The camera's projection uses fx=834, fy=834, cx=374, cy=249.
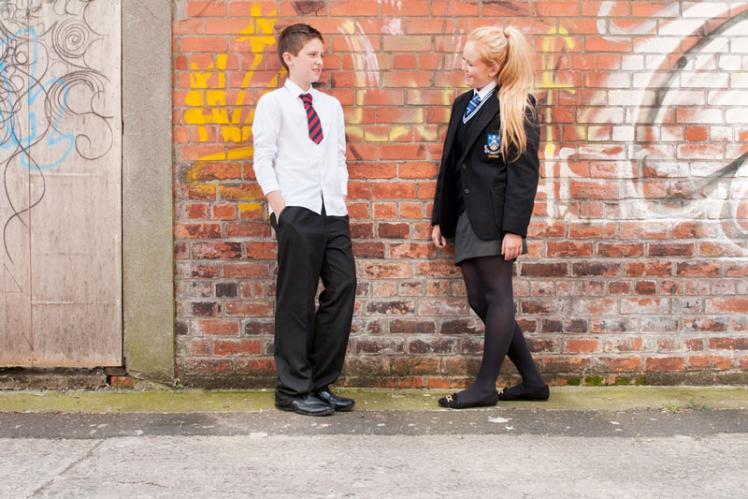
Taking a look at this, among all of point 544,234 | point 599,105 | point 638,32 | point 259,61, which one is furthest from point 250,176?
point 638,32

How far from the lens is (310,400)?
3.94 metres

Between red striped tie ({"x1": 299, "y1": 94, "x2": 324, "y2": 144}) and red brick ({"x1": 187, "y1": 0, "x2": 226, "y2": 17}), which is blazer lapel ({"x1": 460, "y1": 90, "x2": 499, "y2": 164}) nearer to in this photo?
red striped tie ({"x1": 299, "y1": 94, "x2": 324, "y2": 144})

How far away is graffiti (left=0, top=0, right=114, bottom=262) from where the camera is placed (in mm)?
4281

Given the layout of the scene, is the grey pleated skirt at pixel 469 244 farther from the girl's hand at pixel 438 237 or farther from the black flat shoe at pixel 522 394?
the black flat shoe at pixel 522 394

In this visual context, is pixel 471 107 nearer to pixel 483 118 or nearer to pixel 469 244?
pixel 483 118

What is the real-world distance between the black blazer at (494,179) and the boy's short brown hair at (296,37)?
0.80 meters

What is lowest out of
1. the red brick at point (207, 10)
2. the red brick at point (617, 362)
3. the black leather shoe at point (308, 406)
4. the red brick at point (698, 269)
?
the black leather shoe at point (308, 406)

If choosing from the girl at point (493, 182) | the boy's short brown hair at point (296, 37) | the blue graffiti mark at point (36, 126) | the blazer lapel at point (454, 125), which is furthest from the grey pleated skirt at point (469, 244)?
the blue graffiti mark at point (36, 126)

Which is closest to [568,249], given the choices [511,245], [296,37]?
[511,245]

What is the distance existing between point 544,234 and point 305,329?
4.48ft

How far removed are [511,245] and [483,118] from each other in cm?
61

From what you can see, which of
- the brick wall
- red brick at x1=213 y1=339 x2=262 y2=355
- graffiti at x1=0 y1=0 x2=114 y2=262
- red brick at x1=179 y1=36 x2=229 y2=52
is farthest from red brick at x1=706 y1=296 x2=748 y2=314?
graffiti at x1=0 y1=0 x2=114 y2=262

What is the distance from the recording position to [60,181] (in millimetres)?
4312

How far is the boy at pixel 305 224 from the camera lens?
3871 millimetres
